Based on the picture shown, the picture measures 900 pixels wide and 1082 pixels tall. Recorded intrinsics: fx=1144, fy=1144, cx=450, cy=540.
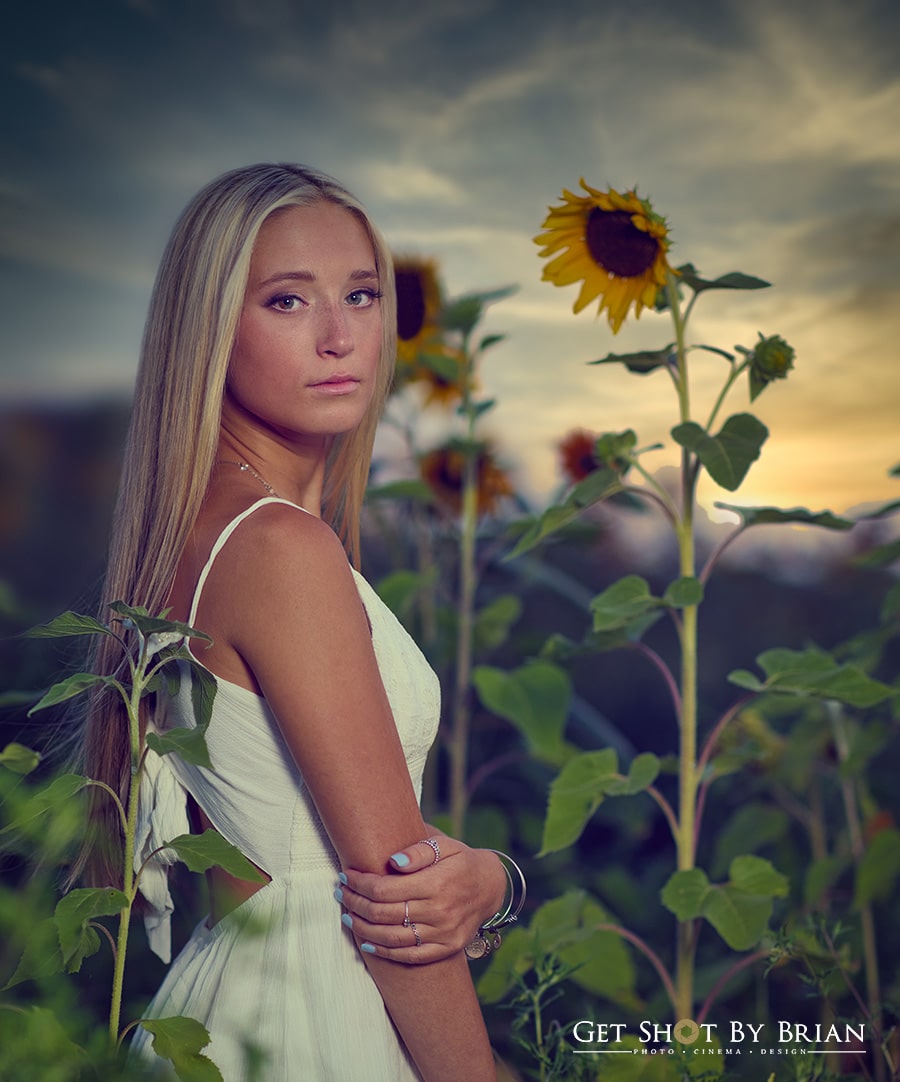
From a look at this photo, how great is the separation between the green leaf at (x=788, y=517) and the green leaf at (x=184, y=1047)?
1059mm

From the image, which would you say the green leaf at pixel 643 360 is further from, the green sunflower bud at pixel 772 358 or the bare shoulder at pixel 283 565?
the bare shoulder at pixel 283 565

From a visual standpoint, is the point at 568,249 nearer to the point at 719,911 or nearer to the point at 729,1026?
the point at 719,911

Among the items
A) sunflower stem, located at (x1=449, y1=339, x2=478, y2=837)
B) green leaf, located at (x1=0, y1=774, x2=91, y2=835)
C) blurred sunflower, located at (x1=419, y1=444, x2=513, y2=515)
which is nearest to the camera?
green leaf, located at (x1=0, y1=774, x2=91, y2=835)

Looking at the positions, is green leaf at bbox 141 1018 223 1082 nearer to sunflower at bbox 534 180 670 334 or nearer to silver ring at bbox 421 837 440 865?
silver ring at bbox 421 837 440 865

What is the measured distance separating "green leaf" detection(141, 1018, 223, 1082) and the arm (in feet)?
0.81

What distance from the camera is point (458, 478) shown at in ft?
8.75

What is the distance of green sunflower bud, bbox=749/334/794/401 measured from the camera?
1.67 meters

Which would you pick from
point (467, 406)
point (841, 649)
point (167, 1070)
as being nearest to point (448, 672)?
point (467, 406)

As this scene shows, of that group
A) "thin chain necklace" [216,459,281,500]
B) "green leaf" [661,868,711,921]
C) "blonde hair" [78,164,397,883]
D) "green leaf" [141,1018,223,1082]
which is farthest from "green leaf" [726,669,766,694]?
"green leaf" [141,1018,223,1082]

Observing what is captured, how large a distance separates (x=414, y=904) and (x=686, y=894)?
579 millimetres

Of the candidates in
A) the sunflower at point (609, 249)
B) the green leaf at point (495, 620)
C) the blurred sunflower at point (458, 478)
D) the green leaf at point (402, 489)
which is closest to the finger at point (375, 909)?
the sunflower at point (609, 249)

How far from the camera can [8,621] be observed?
8.32 ft

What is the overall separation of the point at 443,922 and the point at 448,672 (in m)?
2.29

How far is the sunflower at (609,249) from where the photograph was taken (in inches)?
65.9
